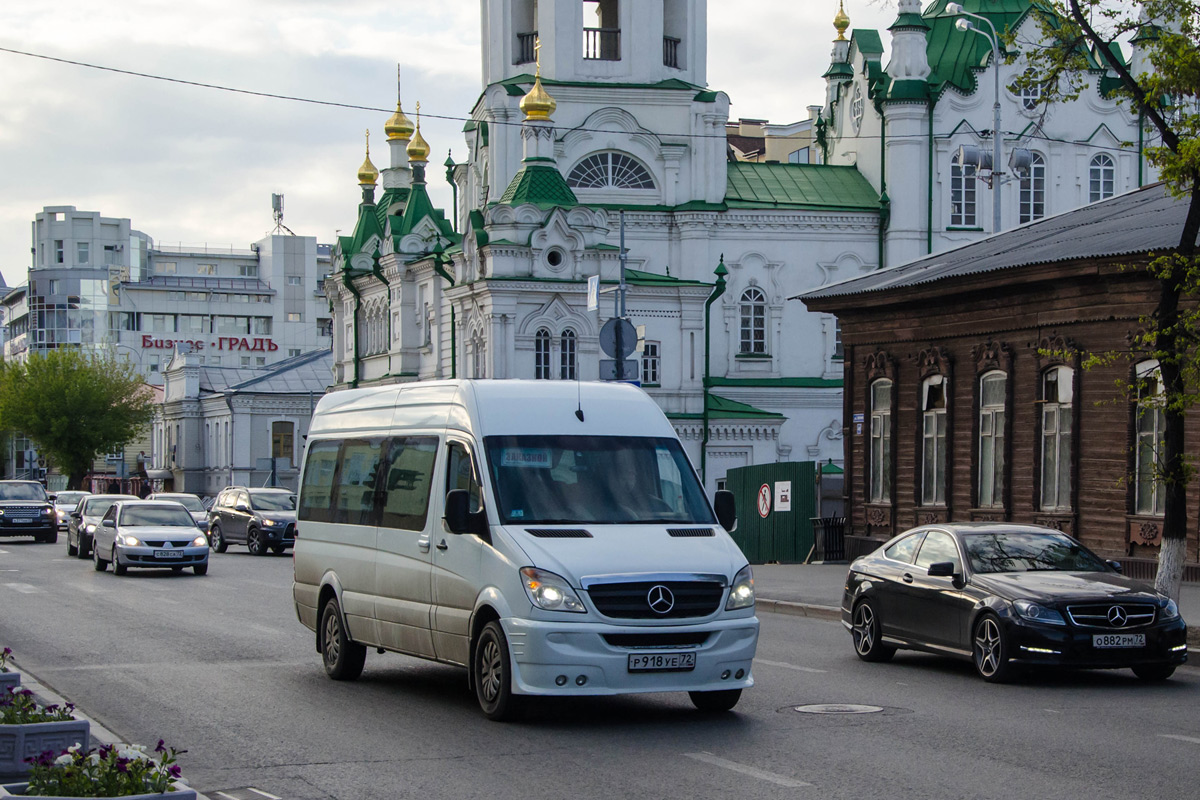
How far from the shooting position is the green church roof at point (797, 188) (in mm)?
61938

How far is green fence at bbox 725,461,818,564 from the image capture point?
1367 inches

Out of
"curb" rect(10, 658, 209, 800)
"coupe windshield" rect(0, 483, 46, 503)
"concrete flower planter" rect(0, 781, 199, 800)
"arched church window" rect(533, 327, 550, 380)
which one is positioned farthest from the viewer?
"arched church window" rect(533, 327, 550, 380)

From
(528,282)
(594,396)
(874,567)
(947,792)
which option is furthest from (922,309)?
(528,282)

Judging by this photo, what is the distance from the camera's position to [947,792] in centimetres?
884

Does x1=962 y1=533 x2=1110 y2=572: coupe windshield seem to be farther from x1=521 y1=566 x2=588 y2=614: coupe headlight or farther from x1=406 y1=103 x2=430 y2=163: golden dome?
x1=406 y1=103 x2=430 y2=163: golden dome

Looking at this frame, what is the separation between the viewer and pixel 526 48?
6016 cm

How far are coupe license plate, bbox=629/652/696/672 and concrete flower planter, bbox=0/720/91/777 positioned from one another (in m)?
3.84

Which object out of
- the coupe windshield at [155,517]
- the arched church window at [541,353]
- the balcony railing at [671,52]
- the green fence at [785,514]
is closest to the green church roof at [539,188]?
the arched church window at [541,353]

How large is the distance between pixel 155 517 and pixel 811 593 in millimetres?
13830

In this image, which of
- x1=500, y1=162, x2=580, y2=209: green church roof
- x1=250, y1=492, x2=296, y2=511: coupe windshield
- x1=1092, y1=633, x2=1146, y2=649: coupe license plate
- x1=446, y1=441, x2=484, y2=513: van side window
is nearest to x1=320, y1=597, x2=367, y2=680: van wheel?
x1=446, y1=441, x2=484, y2=513: van side window

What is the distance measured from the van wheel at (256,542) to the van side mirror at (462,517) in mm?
28280

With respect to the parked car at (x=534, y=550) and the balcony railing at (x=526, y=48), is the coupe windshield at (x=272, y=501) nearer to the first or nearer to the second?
the balcony railing at (x=526, y=48)

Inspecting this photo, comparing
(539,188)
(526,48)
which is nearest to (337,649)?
(539,188)

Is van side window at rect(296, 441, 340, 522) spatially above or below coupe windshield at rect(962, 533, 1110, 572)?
above
